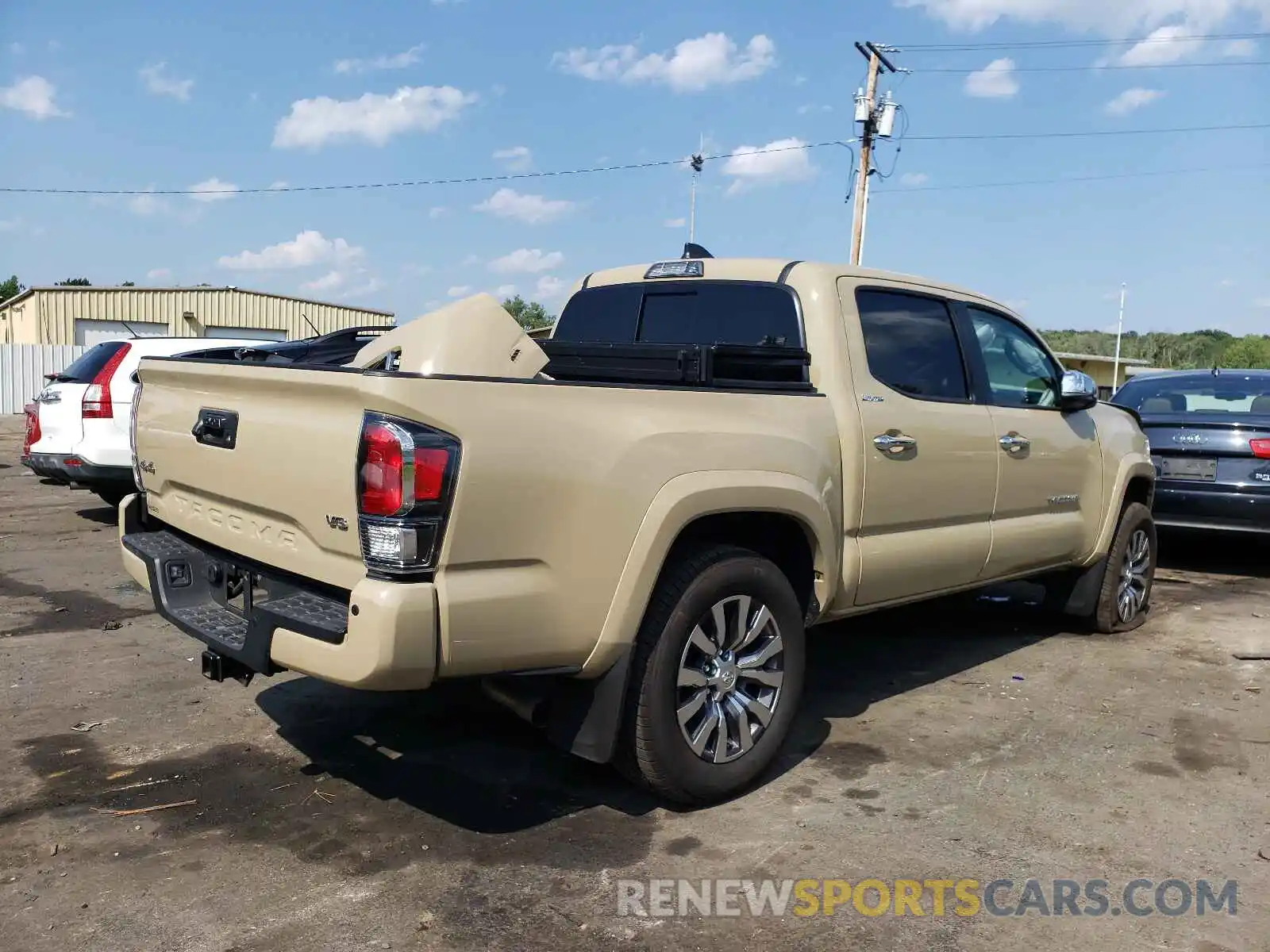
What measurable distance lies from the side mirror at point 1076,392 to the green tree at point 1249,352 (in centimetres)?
5396

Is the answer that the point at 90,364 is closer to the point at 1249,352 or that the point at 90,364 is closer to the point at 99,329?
the point at 99,329

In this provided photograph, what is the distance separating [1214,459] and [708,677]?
596cm

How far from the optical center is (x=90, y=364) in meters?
9.62

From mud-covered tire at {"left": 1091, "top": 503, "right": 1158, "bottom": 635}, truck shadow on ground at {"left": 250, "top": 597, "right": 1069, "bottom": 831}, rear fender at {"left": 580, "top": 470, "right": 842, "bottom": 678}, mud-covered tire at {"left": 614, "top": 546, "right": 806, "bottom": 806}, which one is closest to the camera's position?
rear fender at {"left": 580, "top": 470, "right": 842, "bottom": 678}

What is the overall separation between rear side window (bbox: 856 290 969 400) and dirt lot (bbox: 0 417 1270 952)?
1.51m

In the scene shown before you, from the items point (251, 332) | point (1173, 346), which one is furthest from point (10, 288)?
point (1173, 346)

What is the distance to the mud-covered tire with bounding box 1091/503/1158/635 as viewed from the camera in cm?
625

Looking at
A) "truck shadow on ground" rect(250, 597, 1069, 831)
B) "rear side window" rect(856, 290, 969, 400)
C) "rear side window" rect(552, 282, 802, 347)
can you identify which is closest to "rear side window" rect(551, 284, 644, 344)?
"rear side window" rect(552, 282, 802, 347)

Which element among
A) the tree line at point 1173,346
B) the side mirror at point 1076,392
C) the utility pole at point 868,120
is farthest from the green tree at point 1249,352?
the side mirror at point 1076,392

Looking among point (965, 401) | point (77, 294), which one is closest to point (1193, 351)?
point (77, 294)

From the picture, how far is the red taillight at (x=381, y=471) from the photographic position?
288 centimetres

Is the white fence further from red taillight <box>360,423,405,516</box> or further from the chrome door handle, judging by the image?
red taillight <box>360,423,405,516</box>

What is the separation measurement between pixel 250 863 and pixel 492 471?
1.46m

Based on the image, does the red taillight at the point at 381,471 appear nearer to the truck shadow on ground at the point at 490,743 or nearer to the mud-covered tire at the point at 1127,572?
the truck shadow on ground at the point at 490,743
